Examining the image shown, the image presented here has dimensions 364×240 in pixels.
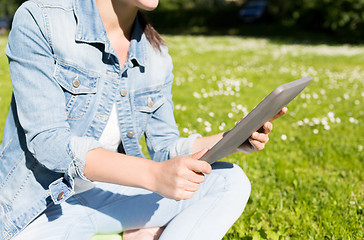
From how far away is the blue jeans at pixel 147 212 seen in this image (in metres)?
1.99

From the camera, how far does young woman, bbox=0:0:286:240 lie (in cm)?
179

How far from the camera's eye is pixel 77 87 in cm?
213

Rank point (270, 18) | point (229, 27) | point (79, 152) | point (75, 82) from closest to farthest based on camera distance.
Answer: point (79, 152)
point (75, 82)
point (270, 18)
point (229, 27)

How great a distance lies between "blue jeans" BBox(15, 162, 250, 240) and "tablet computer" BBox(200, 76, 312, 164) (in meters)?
0.37

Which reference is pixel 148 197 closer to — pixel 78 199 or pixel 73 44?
pixel 78 199

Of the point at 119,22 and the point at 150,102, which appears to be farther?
the point at 150,102

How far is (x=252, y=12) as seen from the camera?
32.0m

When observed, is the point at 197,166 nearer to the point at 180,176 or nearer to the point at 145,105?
the point at 180,176

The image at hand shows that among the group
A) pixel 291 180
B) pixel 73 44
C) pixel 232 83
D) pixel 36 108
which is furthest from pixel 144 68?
pixel 232 83

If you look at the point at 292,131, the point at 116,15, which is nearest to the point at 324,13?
the point at 292,131

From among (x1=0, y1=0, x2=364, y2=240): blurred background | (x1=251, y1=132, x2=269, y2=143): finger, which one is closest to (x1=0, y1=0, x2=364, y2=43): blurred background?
→ (x1=0, y1=0, x2=364, y2=240): blurred background

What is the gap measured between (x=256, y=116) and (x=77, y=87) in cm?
102

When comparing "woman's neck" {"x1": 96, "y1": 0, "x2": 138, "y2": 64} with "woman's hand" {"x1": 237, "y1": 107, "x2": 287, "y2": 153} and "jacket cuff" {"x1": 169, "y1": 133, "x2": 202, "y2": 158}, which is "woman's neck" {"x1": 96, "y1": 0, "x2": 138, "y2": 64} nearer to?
"jacket cuff" {"x1": 169, "y1": 133, "x2": 202, "y2": 158}

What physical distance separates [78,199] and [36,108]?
664mm
